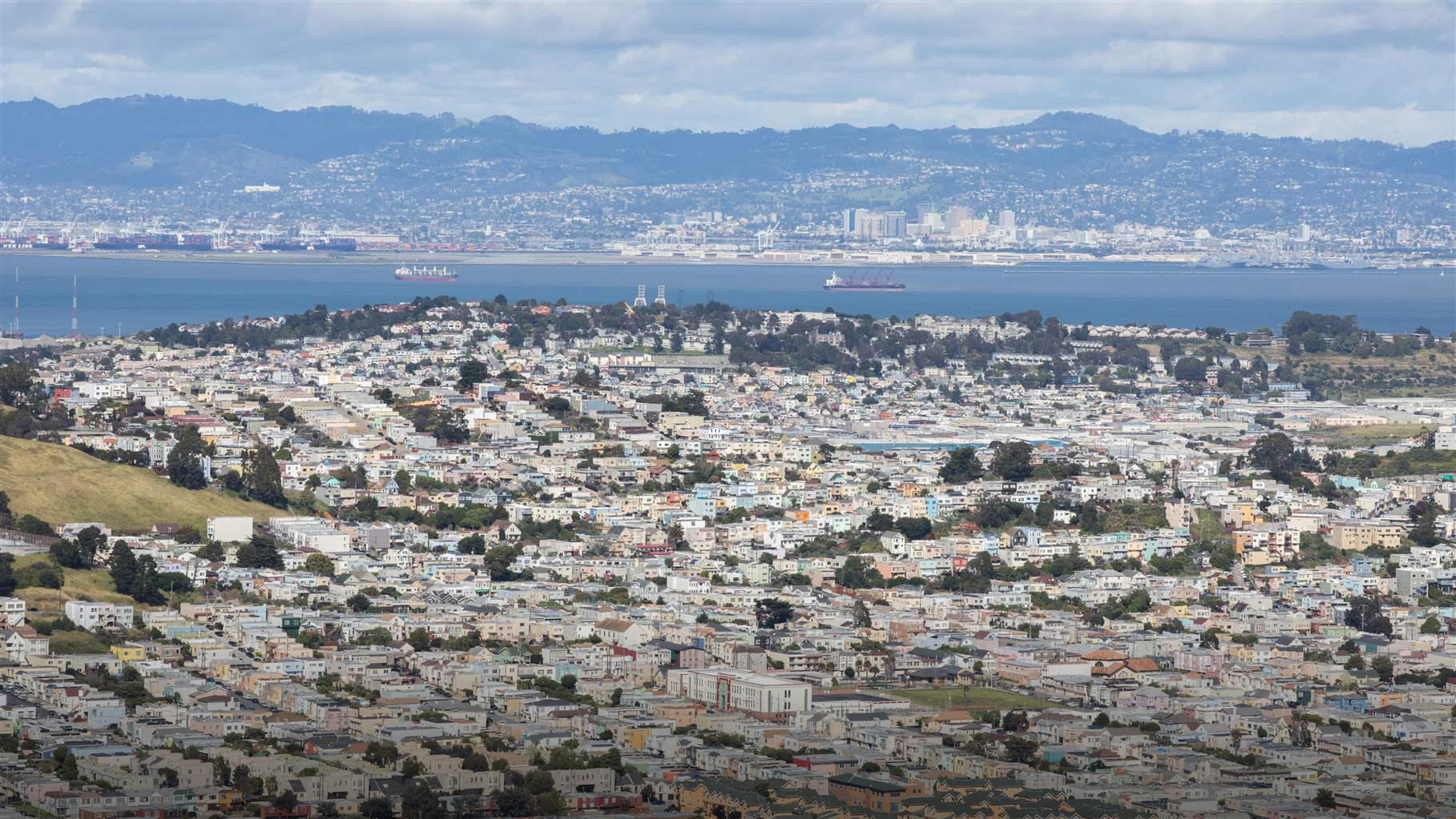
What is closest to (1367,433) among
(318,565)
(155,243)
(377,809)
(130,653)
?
(318,565)

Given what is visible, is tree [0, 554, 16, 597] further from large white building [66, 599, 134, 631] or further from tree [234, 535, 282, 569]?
tree [234, 535, 282, 569]

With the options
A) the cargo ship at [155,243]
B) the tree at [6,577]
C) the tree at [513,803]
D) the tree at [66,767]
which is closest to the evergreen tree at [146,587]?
the tree at [6,577]

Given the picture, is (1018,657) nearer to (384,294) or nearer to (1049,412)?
(1049,412)

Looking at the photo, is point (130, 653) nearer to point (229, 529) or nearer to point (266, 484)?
point (229, 529)

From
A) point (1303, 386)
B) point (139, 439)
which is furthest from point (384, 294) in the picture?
point (139, 439)

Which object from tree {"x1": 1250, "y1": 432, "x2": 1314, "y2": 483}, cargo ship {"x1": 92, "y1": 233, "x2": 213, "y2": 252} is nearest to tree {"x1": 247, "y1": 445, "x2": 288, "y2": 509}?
tree {"x1": 1250, "y1": 432, "x2": 1314, "y2": 483}
